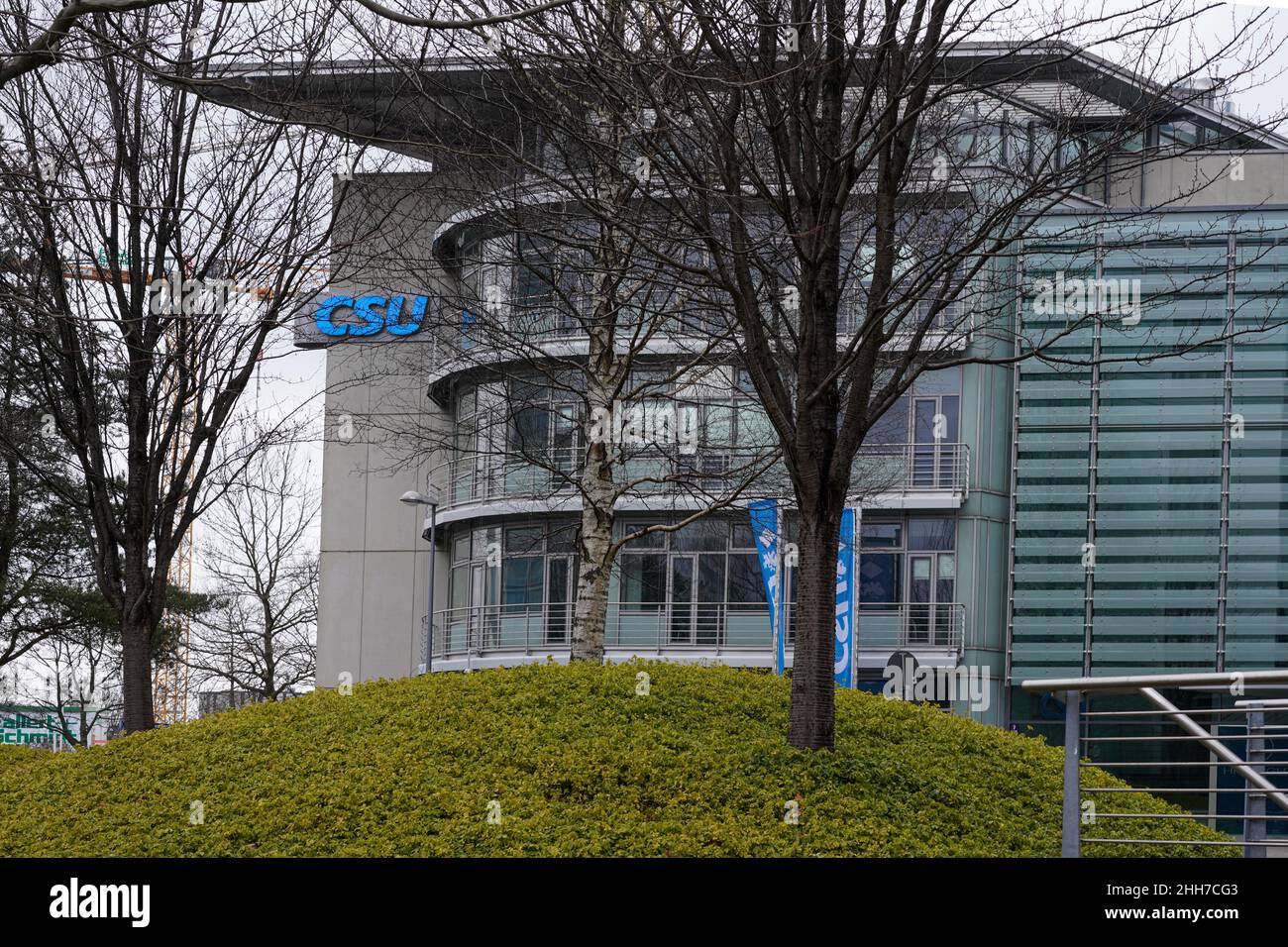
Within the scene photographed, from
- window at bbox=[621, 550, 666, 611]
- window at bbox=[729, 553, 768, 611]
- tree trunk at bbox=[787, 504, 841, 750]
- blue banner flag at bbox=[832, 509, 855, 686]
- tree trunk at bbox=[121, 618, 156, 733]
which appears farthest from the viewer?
window at bbox=[621, 550, 666, 611]

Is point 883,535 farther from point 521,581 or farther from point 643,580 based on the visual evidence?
point 521,581

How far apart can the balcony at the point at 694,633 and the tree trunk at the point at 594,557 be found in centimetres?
1377

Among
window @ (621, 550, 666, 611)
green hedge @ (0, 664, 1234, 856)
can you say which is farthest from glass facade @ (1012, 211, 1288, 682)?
green hedge @ (0, 664, 1234, 856)

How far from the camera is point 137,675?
1465 cm

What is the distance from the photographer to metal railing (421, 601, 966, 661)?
29.4 metres

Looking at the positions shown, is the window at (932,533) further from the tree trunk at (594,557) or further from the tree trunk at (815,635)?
the tree trunk at (815,635)

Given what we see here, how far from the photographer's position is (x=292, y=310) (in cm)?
1445

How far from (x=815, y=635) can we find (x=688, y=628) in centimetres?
1910

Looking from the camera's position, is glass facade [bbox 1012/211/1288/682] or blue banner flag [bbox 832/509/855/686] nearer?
blue banner flag [bbox 832/509/855/686]

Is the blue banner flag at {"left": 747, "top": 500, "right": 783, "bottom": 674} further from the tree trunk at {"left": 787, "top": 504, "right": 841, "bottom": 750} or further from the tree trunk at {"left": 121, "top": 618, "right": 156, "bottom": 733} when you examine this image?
the tree trunk at {"left": 787, "top": 504, "right": 841, "bottom": 750}

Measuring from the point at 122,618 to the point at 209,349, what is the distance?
2880 millimetres

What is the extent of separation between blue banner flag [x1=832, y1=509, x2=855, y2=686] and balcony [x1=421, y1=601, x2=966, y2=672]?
701cm

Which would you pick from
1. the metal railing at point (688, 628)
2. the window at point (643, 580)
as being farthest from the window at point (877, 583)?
the window at point (643, 580)
